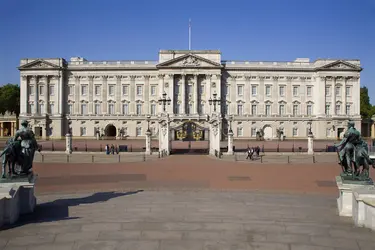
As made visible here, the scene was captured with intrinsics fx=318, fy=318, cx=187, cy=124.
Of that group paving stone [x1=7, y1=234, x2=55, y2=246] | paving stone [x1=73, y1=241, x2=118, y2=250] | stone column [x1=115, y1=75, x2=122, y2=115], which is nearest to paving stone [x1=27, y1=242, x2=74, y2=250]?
paving stone [x1=73, y1=241, x2=118, y2=250]

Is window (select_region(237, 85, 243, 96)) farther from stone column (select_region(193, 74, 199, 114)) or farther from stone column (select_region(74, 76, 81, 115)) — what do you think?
stone column (select_region(74, 76, 81, 115))

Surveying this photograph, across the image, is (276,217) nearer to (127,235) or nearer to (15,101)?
(127,235)

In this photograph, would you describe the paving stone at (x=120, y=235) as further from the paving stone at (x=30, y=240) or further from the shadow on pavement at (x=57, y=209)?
the shadow on pavement at (x=57, y=209)

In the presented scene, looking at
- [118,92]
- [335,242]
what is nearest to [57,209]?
[335,242]

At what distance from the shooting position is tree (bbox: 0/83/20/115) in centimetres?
8406

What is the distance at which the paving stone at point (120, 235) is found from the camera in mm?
7758

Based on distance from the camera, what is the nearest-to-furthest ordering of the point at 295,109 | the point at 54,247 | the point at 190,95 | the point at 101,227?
the point at 54,247
the point at 101,227
the point at 190,95
the point at 295,109

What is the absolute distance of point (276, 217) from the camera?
9.78 meters

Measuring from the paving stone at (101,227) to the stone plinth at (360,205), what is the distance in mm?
6640

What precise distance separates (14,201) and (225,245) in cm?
615

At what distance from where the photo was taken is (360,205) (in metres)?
8.89

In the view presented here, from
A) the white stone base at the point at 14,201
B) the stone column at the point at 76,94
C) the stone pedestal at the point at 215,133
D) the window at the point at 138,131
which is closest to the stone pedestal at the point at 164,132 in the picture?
the stone pedestal at the point at 215,133

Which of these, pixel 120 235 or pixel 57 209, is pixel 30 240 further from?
pixel 57 209

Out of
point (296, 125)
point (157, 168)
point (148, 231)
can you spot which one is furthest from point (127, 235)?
point (296, 125)
